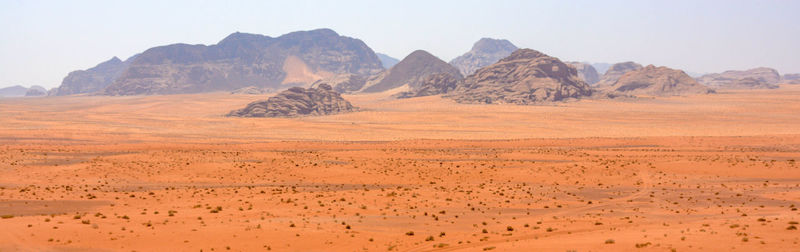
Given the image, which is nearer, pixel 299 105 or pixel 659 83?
pixel 299 105

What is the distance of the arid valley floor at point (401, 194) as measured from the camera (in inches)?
813

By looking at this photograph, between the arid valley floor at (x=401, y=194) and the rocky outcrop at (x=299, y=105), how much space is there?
43545 millimetres

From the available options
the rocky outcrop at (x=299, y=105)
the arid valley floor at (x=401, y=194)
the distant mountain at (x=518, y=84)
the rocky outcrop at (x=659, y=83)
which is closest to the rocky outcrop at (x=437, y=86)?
the distant mountain at (x=518, y=84)

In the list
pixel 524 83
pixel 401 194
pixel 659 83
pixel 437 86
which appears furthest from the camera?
pixel 659 83

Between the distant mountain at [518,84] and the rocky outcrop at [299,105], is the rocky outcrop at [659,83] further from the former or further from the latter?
the rocky outcrop at [299,105]

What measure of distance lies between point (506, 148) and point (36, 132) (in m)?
60.7

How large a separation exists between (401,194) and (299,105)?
92901 mm

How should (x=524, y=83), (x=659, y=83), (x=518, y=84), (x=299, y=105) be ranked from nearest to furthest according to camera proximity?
(x=299, y=105)
(x=524, y=83)
(x=518, y=84)
(x=659, y=83)

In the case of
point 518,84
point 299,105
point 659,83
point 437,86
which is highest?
point 659,83

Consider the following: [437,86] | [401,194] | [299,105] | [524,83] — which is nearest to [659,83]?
[524,83]

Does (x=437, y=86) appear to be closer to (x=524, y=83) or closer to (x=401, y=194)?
(x=524, y=83)

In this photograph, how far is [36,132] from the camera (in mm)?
74875

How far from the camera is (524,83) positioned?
151 metres

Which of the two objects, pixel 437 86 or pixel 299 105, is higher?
pixel 437 86
